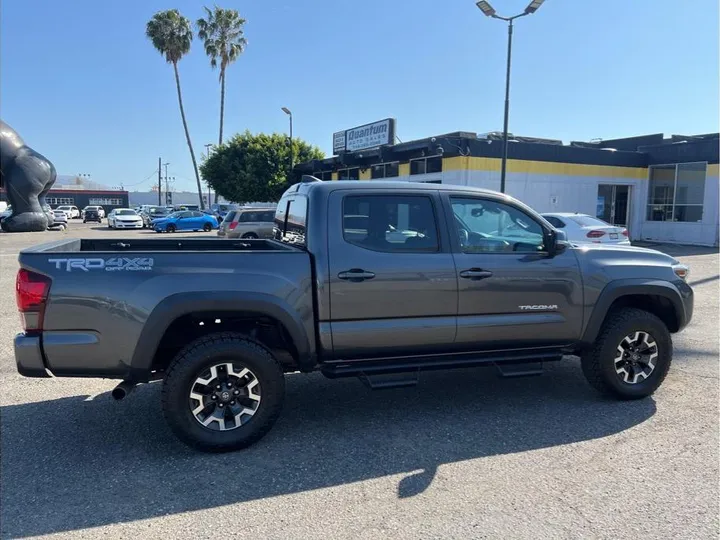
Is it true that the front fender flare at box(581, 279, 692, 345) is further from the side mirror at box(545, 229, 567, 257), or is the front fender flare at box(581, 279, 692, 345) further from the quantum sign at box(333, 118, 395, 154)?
the quantum sign at box(333, 118, 395, 154)

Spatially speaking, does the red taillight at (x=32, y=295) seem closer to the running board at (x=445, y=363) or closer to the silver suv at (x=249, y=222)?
the running board at (x=445, y=363)

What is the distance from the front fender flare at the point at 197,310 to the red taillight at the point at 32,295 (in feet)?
2.08

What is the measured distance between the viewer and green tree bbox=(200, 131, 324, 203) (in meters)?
35.0

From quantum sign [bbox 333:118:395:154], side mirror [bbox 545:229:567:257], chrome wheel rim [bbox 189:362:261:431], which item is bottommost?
chrome wheel rim [bbox 189:362:261:431]

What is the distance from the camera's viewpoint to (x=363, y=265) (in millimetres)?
3912

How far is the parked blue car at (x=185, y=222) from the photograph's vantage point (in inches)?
1289

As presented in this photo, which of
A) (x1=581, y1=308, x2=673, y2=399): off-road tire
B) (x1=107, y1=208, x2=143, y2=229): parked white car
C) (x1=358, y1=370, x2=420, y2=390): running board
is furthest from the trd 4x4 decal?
(x1=107, y1=208, x2=143, y2=229): parked white car

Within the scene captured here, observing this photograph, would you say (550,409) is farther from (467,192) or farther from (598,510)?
(467,192)

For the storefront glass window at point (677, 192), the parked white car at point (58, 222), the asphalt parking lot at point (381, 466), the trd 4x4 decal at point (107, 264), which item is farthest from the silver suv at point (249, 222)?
the parked white car at point (58, 222)

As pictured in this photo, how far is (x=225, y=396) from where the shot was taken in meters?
3.73

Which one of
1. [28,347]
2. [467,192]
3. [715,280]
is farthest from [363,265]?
[715,280]

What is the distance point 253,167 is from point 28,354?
3270cm

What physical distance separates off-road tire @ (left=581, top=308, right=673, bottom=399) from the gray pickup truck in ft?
0.04

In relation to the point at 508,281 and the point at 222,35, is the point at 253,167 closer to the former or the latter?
the point at 222,35
